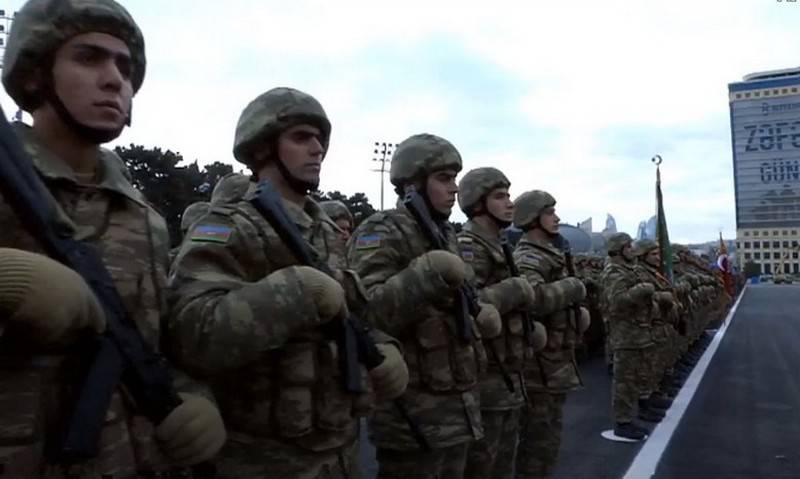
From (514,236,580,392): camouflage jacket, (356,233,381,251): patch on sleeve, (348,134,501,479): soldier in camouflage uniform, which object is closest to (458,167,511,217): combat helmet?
(514,236,580,392): camouflage jacket

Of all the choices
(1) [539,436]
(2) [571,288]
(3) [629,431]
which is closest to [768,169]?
(3) [629,431]

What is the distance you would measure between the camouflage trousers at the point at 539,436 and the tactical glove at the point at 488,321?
144cm

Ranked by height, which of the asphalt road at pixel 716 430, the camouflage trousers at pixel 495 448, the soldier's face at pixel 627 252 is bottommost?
the asphalt road at pixel 716 430

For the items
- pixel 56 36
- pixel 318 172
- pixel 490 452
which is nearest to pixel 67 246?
pixel 56 36

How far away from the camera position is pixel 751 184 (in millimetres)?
99812

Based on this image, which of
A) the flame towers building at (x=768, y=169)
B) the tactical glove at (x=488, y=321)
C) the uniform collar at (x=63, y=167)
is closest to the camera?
the uniform collar at (x=63, y=167)

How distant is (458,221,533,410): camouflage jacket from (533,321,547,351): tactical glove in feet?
0.41

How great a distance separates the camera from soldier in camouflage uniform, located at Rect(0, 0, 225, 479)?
A: 59.6 inches

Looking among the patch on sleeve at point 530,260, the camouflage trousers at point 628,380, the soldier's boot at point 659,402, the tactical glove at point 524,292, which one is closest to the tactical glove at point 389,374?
the tactical glove at point 524,292

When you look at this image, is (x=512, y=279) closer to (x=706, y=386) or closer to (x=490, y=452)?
(x=490, y=452)

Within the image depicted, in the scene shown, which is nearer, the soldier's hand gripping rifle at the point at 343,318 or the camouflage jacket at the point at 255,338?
the camouflage jacket at the point at 255,338

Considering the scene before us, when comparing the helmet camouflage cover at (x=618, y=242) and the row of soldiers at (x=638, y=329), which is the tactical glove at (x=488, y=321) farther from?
the helmet camouflage cover at (x=618, y=242)

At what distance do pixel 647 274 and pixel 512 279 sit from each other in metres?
4.68

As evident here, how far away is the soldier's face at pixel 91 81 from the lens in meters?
1.73
